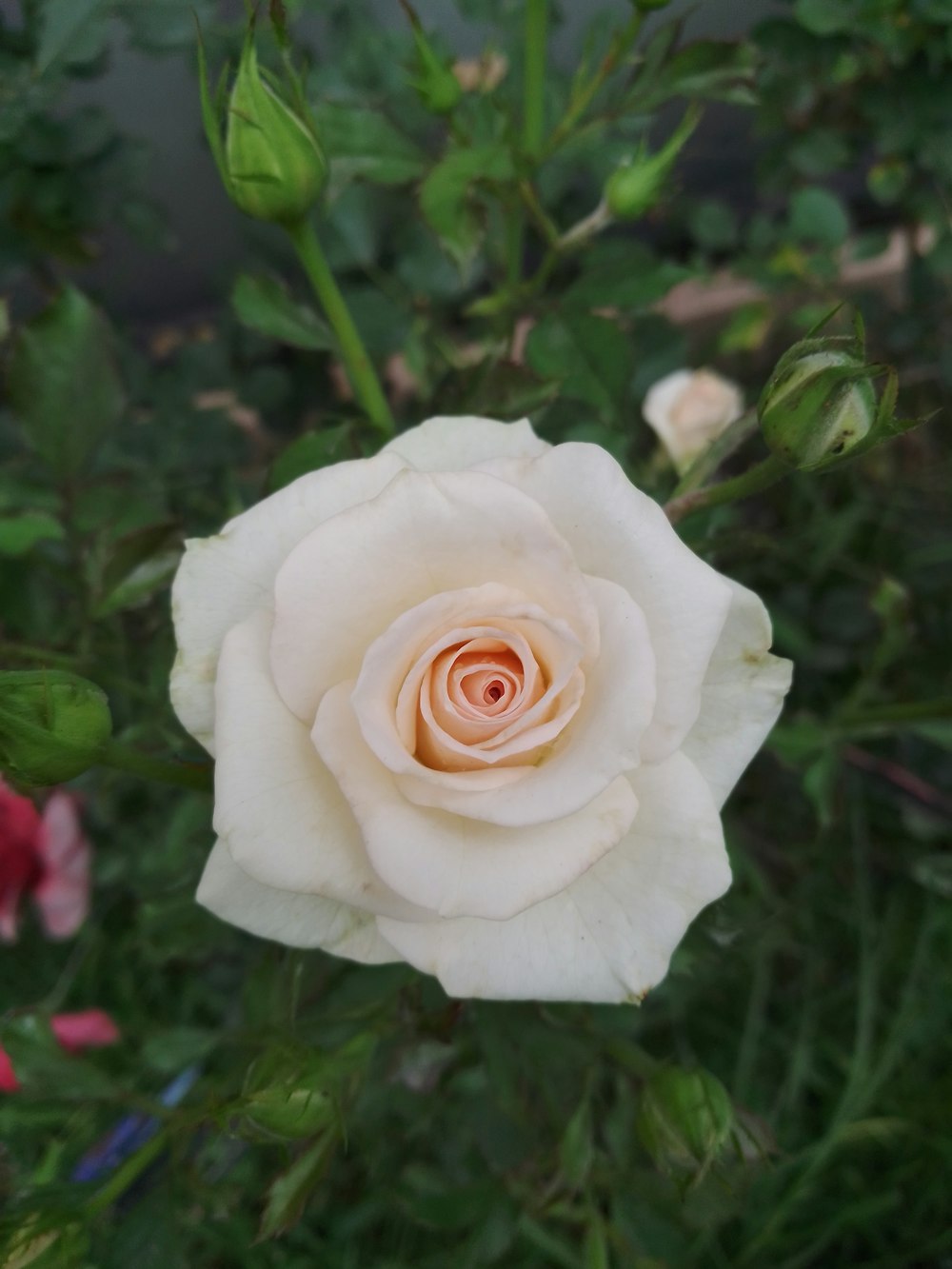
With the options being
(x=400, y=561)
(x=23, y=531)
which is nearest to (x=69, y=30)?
(x=23, y=531)

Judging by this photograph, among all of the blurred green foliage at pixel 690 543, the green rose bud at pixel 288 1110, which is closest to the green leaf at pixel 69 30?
the blurred green foliage at pixel 690 543

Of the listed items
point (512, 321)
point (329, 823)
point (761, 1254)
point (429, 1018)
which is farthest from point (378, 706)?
point (761, 1254)

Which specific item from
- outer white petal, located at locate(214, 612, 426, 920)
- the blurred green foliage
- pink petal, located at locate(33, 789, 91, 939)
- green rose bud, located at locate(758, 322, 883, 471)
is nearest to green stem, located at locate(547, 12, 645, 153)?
the blurred green foliage

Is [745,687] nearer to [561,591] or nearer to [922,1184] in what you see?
[561,591]

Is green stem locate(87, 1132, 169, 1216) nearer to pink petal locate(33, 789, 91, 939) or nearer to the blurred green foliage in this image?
the blurred green foliage

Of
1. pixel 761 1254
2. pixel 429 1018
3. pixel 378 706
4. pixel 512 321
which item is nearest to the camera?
pixel 378 706

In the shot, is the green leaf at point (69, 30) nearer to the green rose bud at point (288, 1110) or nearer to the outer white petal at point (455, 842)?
the outer white petal at point (455, 842)

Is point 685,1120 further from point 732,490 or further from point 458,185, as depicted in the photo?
point 458,185
